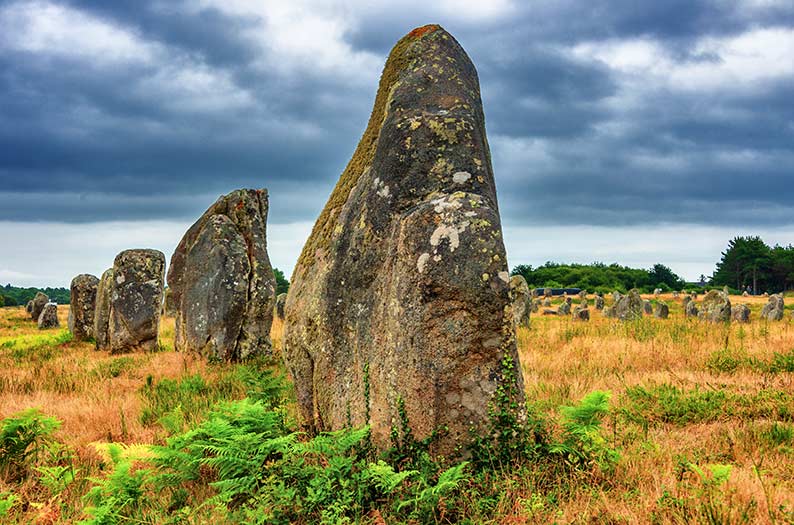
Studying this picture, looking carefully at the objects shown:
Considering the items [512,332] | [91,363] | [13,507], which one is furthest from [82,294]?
[512,332]

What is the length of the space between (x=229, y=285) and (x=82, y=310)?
957 cm

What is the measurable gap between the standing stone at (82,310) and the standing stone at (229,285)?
7.09 m

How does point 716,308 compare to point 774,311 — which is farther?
point 774,311

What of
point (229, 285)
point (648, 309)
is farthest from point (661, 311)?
point (229, 285)

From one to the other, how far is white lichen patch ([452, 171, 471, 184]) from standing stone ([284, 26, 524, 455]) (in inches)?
0.4

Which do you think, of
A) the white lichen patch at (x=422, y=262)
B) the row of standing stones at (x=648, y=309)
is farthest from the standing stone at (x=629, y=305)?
the white lichen patch at (x=422, y=262)

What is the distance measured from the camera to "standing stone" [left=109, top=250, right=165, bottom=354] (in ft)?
52.2

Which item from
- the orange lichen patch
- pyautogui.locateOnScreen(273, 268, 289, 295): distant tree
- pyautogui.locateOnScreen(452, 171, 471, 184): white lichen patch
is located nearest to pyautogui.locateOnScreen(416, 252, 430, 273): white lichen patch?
pyautogui.locateOnScreen(452, 171, 471, 184): white lichen patch

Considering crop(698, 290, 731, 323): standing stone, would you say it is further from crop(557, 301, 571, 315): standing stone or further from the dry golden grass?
crop(557, 301, 571, 315): standing stone

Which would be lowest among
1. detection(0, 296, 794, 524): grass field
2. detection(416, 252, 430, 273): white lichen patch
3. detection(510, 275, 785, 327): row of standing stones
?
detection(0, 296, 794, 524): grass field

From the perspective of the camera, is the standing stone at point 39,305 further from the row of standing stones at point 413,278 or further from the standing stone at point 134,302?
the row of standing stones at point 413,278

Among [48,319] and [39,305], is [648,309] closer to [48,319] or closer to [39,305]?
[48,319]

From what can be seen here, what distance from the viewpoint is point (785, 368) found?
931 cm

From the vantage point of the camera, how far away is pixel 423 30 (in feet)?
23.2
